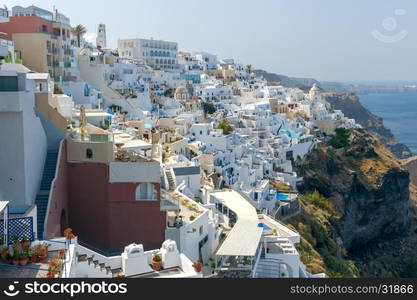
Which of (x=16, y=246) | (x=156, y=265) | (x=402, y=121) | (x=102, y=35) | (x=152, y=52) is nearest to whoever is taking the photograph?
(x=16, y=246)

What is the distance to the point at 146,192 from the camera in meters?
18.3

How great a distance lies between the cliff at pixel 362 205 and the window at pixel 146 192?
19854mm

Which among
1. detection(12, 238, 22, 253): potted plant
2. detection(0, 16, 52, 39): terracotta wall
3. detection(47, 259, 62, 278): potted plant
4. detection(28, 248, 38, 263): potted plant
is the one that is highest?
detection(0, 16, 52, 39): terracotta wall

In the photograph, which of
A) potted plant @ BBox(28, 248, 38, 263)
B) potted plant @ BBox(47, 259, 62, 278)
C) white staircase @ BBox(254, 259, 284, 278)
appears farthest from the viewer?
white staircase @ BBox(254, 259, 284, 278)

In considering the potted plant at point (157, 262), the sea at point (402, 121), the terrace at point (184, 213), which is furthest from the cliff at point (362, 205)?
the sea at point (402, 121)

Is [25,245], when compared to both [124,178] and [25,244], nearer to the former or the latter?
[25,244]

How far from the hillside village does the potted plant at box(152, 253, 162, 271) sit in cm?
4

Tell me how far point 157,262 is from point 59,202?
5.26 metres

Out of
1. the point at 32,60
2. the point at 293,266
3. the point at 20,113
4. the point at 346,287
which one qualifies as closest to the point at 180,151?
the point at 32,60

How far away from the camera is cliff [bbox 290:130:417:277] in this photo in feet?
139

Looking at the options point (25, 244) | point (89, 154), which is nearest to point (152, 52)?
point (89, 154)

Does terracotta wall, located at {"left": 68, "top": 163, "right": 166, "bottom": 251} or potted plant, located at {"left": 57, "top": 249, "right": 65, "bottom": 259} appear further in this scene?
terracotta wall, located at {"left": 68, "top": 163, "right": 166, "bottom": 251}

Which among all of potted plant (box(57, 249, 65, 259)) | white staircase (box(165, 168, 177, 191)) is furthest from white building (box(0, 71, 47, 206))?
white staircase (box(165, 168, 177, 191))

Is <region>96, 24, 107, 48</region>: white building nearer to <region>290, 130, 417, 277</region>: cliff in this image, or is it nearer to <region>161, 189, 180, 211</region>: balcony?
<region>290, 130, 417, 277</region>: cliff
